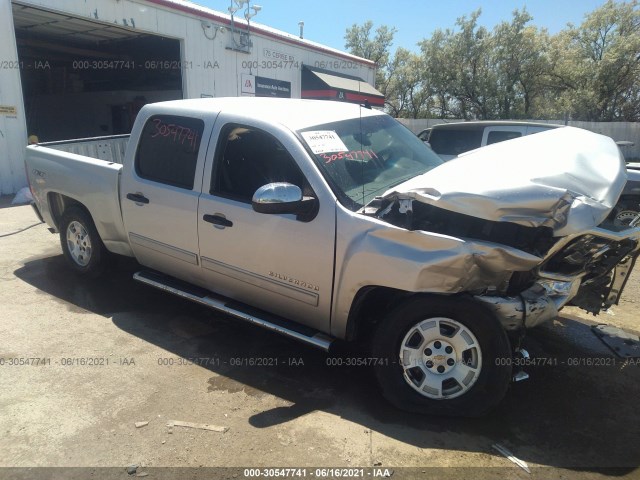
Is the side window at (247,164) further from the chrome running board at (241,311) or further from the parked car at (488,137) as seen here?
the parked car at (488,137)

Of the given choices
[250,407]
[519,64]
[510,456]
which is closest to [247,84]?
[250,407]

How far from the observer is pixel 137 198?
4.34 meters

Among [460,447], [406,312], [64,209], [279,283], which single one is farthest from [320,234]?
[64,209]

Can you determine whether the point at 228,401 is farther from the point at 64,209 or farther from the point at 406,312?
the point at 64,209

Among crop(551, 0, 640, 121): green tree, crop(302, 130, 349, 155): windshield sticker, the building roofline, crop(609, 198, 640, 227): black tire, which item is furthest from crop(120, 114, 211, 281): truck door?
crop(551, 0, 640, 121): green tree

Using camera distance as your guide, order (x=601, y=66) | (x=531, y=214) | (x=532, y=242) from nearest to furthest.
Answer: (x=531, y=214) → (x=532, y=242) → (x=601, y=66)

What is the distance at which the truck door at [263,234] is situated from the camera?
328 cm

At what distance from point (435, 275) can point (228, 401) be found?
1.61 metres

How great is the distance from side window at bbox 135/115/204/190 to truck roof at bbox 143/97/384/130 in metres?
0.11

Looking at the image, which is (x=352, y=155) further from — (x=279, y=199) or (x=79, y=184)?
(x=79, y=184)

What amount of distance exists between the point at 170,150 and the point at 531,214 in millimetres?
2995

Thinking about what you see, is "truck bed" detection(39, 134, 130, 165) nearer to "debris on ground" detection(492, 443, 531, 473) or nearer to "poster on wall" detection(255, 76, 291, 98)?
"debris on ground" detection(492, 443, 531, 473)

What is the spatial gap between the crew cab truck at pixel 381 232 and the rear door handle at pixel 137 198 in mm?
24

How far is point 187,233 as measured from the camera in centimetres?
400
